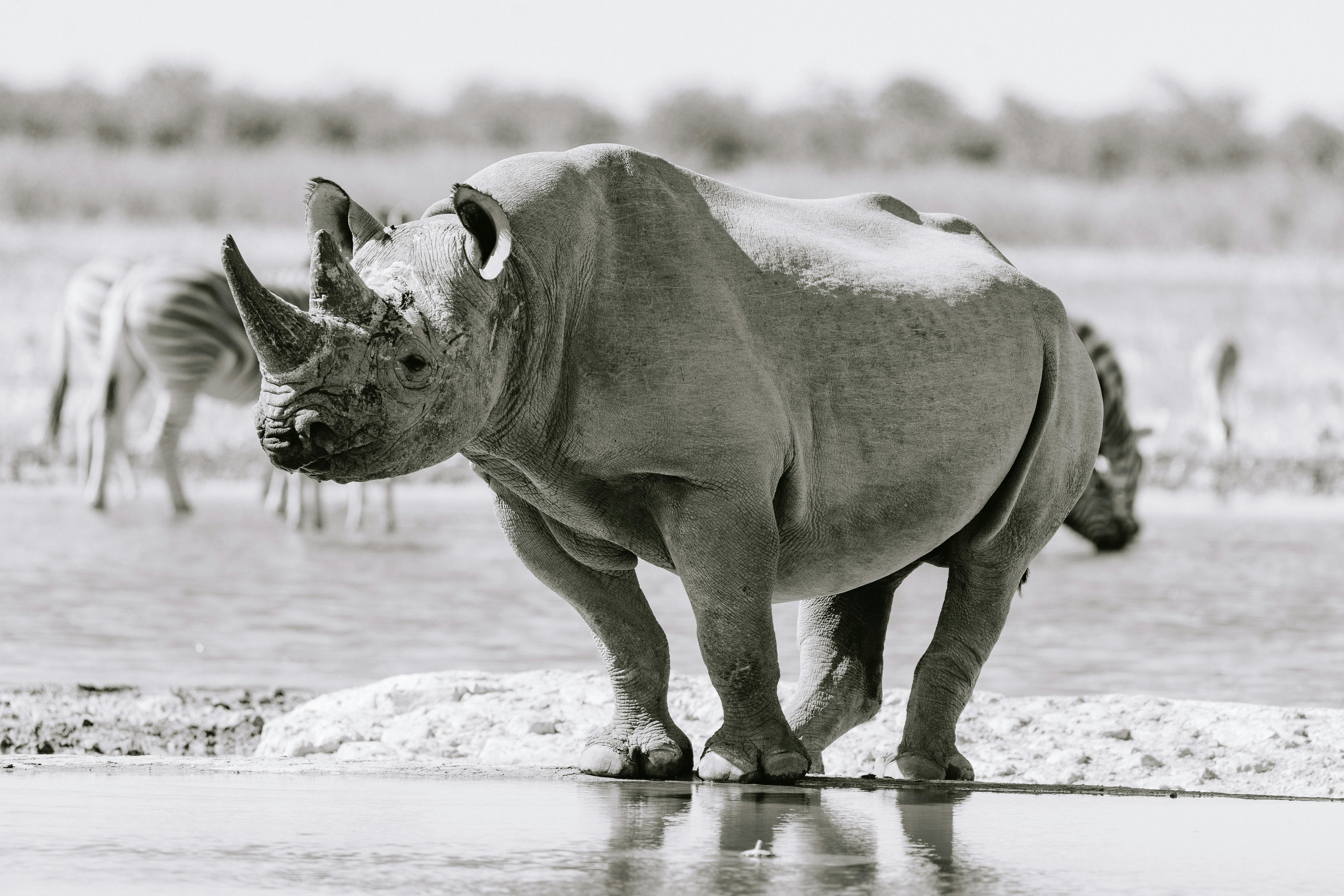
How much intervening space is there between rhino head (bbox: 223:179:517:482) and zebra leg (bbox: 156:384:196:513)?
11.8m

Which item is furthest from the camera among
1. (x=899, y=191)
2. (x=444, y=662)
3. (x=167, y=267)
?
(x=899, y=191)

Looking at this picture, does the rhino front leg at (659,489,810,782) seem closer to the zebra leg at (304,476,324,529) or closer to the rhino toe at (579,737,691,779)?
the rhino toe at (579,737,691,779)

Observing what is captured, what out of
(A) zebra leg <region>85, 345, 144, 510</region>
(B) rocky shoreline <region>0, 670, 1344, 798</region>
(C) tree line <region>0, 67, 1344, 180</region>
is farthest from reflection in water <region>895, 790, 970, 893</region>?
(C) tree line <region>0, 67, 1344, 180</region>

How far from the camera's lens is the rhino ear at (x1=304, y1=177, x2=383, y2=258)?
14.6ft

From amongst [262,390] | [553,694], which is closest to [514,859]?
[262,390]

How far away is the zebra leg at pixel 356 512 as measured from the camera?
15227mm

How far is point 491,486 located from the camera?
4922 mm

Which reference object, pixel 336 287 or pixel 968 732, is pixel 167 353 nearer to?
pixel 968 732

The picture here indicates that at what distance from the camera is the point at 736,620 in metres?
4.53

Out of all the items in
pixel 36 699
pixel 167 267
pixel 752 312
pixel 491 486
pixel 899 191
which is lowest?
pixel 36 699

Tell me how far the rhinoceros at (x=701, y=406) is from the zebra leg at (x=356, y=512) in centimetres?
966

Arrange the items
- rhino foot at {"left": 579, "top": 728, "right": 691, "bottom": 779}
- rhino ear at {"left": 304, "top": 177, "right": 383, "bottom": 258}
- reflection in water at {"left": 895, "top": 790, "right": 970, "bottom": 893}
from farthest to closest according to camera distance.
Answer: rhino foot at {"left": 579, "top": 728, "right": 691, "bottom": 779} < rhino ear at {"left": 304, "top": 177, "right": 383, "bottom": 258} < reflection in water at {"left": 895, "top": 790, "right": 970, "bottom": 893}

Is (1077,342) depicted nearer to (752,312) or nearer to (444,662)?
(752,312)

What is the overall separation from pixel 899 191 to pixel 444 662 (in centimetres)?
2971
